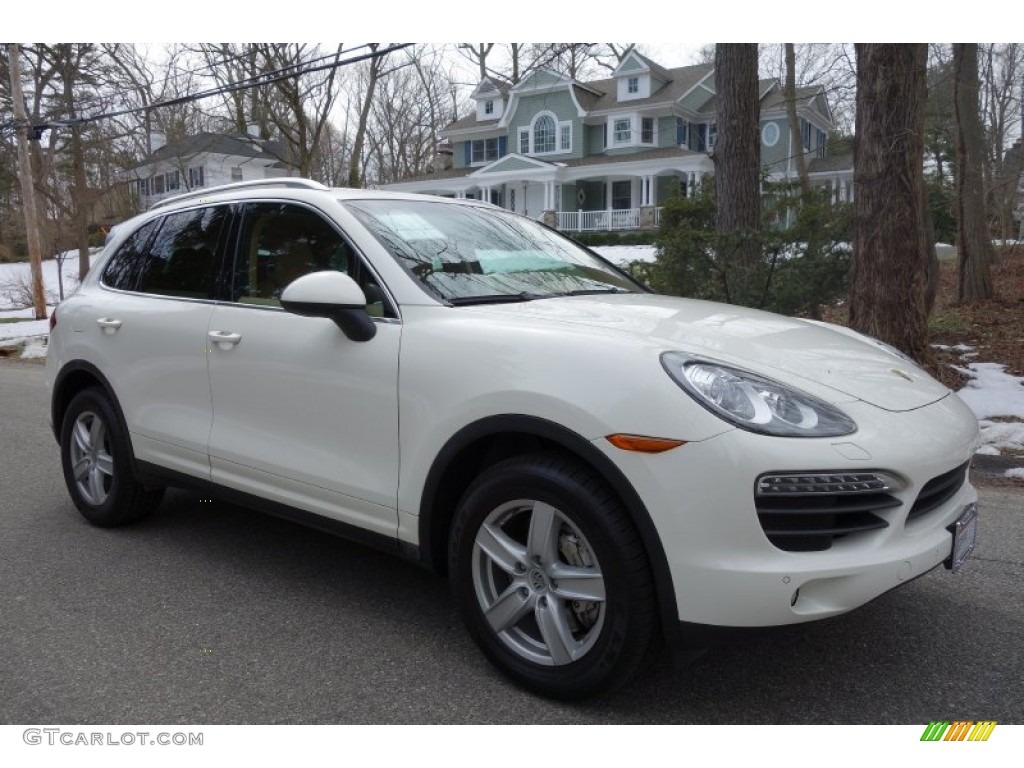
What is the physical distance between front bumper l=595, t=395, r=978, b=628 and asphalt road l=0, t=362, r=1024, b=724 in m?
0.20

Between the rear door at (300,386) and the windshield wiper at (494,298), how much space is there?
0.25 meters

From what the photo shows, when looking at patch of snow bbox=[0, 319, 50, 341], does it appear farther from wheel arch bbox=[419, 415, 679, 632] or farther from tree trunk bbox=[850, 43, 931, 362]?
wheel arch bbox=[419, 415, 679, 632]

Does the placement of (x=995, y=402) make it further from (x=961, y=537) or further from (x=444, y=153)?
(x=444, y=153)

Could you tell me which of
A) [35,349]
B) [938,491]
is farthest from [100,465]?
[35,349]

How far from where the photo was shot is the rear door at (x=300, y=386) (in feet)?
10.7

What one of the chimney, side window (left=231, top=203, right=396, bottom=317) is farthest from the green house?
side window (left=231, top=203, right=396, bottom=317)

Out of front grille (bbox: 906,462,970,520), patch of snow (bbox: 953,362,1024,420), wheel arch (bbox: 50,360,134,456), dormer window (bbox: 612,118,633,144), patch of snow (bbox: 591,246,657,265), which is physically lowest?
patch of snow (bbox: 953,362,1024,420)

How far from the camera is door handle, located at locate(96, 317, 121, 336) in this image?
4528 millimetres

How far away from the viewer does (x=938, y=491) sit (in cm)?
280

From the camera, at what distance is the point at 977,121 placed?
1589 cm

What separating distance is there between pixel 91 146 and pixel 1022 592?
102ft

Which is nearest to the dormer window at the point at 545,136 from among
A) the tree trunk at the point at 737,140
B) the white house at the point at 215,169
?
the white house at the point at 215,169

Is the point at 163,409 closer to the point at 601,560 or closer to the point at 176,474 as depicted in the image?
the point at 176,474
